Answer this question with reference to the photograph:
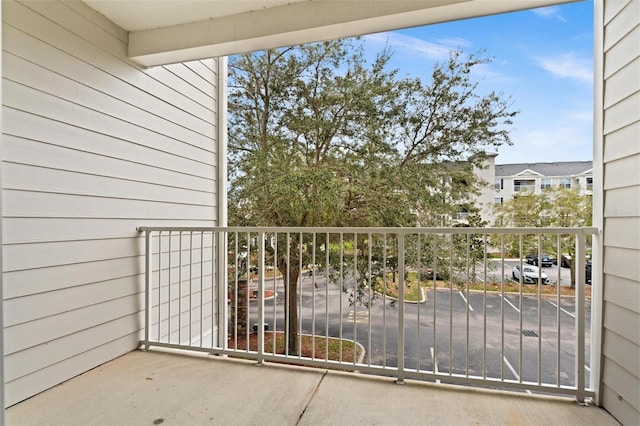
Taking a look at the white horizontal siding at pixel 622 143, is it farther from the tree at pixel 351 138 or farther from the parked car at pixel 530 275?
the tree at pixel 351 138

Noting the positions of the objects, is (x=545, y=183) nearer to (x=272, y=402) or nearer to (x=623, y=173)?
(x=623, y=173)

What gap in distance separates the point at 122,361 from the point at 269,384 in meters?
1.16

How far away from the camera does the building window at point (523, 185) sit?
441 centimetres

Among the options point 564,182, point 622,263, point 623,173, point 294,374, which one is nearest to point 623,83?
point 623,173

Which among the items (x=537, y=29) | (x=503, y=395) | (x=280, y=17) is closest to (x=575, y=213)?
(x=537, y=29)

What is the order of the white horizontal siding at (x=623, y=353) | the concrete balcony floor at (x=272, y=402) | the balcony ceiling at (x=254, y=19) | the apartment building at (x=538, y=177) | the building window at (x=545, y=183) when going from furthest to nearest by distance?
the building window at (x=545, y=183), the apartment building at (x=538, y=177), the balcony ceiling at (x=254, y=19), the concrete balcony floor at (x=272, y=402), the white horizontal siding at (x=623, y=353)

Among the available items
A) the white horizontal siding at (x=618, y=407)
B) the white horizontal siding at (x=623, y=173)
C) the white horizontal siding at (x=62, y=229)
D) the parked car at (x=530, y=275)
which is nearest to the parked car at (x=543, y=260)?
the parked car at (x=530, y=275)

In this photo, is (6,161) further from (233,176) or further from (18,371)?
(233,176)

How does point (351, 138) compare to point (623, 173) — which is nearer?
point (623, 173)

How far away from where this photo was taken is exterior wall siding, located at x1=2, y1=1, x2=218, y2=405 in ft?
6.21

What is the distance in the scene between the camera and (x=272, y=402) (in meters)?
1.95

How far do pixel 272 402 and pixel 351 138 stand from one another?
3.88 m

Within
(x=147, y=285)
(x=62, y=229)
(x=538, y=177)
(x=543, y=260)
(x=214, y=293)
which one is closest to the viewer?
(x=62, y=229)

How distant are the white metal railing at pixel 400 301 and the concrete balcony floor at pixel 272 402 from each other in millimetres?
111
